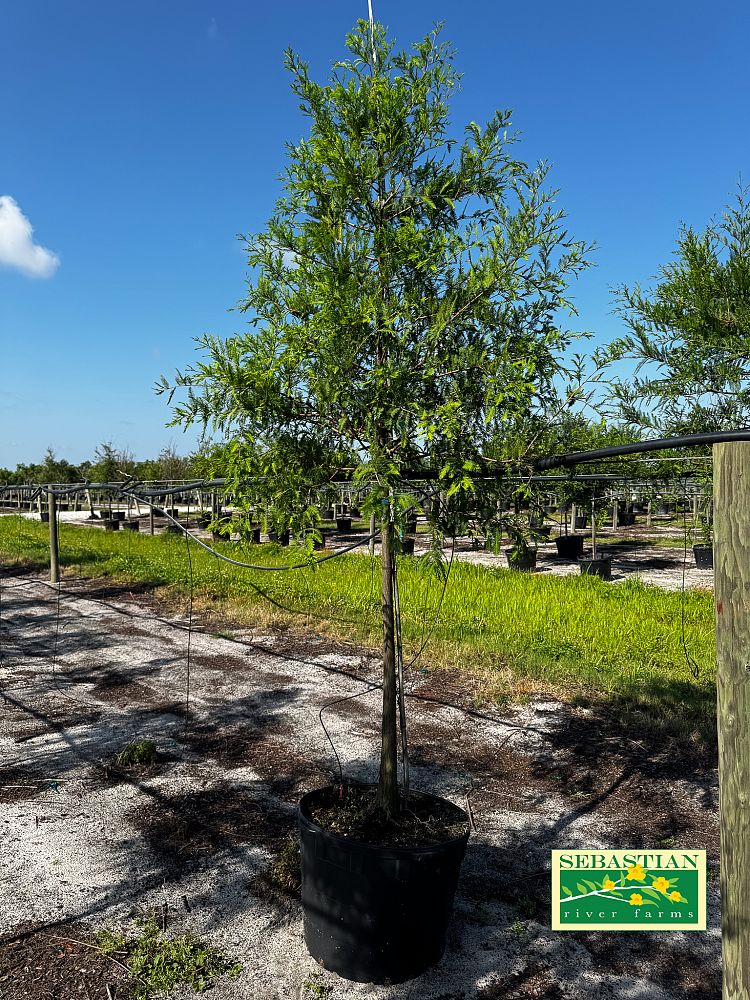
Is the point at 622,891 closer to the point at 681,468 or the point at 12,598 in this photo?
the point at 681,468

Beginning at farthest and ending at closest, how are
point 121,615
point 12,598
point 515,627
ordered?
1. point 12,598
2. point 121,615
3. point 515,627

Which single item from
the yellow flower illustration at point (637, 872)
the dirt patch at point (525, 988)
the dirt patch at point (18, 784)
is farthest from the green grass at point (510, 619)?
the dirt patch at point (18, 784)

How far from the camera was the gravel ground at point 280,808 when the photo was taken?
2988mm

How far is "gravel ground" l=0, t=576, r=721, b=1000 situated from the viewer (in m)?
2.99

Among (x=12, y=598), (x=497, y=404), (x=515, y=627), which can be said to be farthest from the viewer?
(x=12, y=598)

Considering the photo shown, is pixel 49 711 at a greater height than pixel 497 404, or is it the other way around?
pixel 497 404

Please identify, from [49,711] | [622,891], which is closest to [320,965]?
[622,891]

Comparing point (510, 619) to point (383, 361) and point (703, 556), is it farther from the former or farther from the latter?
point (703, 556)

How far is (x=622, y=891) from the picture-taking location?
2.98 metres

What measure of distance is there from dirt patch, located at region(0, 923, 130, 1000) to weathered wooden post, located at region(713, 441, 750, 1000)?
2.29 meters

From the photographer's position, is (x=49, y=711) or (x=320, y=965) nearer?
(x=320, y=965)

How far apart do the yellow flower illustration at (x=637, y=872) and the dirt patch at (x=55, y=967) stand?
6.88 feet

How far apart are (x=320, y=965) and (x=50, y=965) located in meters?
1.14

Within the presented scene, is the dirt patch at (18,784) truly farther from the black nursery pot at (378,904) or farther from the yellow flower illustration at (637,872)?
the yellow flower illustration at (637,872)
